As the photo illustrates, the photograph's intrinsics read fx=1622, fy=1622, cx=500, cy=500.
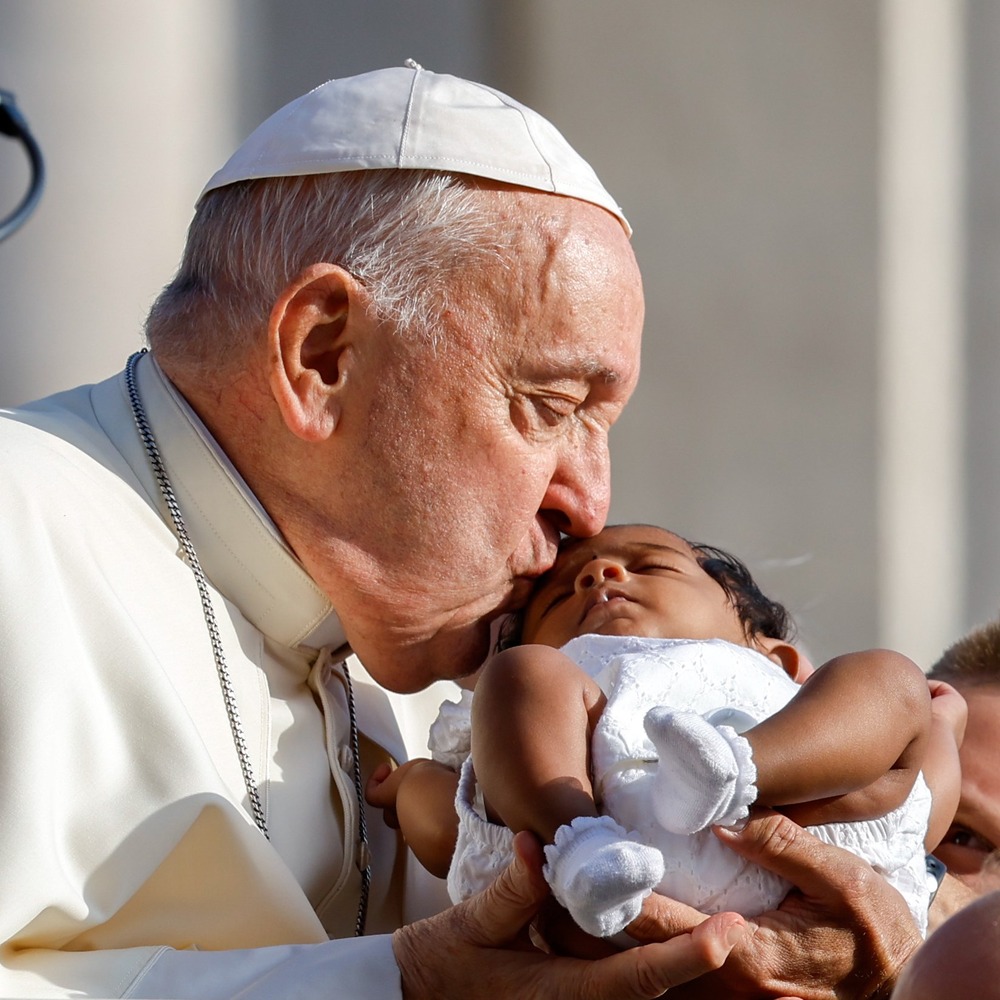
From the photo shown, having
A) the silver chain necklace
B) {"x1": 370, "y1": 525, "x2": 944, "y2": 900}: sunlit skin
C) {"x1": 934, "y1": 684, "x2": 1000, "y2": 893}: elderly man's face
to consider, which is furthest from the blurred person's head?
the silver chain necklace

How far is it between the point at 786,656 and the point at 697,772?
2.85 ft

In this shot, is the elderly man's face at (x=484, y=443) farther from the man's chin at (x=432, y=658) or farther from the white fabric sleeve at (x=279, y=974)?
the white fabric sleeve at (x=279, y=974)

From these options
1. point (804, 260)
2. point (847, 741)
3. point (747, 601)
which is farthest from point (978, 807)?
point (804, 260)

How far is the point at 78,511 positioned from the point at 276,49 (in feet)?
12.3

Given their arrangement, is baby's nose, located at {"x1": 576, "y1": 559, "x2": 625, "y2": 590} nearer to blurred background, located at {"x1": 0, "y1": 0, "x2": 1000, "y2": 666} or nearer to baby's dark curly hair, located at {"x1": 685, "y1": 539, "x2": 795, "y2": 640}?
baby's dark curly hair, located at {"x1": 685, "y1": 539, "x2": 795, "y2": 640}

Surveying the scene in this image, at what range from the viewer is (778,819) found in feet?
6.20

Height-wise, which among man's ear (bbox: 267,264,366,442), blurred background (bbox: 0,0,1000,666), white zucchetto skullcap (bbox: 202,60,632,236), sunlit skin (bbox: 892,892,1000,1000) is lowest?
blurred background (bbox: 0,0,1000,666)

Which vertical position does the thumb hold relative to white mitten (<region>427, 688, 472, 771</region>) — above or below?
above

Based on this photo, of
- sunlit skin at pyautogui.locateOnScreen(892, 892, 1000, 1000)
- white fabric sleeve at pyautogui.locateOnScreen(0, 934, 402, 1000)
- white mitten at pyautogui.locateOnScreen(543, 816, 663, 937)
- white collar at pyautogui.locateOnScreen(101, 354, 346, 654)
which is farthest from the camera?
white collar at pyautogui.locateOnScreen(101, 354, 346, 654)

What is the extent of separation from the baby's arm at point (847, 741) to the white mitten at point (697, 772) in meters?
0.06

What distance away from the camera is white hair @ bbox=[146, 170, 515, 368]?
262 centimetres

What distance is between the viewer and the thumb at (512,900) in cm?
178

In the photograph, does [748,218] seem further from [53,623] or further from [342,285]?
[53,623]

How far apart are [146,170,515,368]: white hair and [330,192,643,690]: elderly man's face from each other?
0.04 meters
